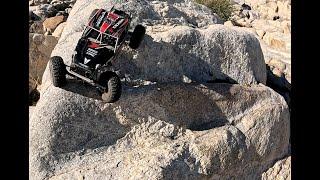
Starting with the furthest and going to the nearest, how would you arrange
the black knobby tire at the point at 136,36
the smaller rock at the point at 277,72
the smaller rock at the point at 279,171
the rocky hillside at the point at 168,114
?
the smaller rock at the point at 277,72 < the smaller rock at the point at 279,171 < the black knobby tire at the point at 136,36 < the rocky hillside at the point at 168,114

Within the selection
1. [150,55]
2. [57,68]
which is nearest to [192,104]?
[150,55]

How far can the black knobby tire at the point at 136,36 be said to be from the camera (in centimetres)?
1112

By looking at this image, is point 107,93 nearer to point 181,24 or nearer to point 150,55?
point 150,55

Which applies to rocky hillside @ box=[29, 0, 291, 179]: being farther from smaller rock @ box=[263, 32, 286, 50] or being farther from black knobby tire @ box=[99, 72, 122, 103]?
smaller rock @ box=[263, 32, 286, 50]

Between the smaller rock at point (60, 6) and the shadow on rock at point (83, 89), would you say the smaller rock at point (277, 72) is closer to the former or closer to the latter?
the shadow on rock at point (83, 89)

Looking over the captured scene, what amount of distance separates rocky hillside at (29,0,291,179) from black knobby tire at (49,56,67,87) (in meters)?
0.41

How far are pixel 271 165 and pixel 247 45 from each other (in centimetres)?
312

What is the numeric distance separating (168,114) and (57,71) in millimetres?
2805

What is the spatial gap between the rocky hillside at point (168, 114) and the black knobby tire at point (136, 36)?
245mm

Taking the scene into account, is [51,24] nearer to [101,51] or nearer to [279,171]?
[101,51]

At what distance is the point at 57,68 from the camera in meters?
10.1

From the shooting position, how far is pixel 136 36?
36.6ft

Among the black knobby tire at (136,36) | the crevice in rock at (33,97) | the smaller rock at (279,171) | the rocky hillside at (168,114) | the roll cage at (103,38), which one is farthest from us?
the crevice in rock at (33,97)

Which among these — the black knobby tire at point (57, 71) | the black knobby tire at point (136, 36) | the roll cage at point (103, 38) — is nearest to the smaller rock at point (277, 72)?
the black knobby tire at point (136, 36)
